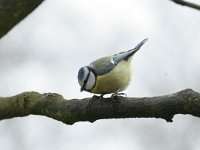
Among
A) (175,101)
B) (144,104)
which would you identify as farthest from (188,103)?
(144,104)

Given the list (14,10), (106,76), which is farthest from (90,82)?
(14,10)

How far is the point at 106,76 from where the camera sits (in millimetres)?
2578

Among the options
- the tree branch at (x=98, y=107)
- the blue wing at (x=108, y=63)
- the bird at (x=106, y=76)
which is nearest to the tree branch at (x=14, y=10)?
the tree branch at (x=98, y=107)

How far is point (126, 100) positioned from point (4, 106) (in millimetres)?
559

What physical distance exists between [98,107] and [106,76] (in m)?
0.99

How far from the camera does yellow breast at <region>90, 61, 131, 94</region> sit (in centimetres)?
252

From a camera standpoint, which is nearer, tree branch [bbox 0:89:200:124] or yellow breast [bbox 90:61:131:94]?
tree branch [bbox 0:89:200:124]

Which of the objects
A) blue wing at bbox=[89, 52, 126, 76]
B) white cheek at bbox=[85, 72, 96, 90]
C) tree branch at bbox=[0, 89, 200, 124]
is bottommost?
white cheek at bbox=[85, 72, 96, 90]

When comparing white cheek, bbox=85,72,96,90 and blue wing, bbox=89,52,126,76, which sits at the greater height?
blue wing, bbox=89,52,126,76

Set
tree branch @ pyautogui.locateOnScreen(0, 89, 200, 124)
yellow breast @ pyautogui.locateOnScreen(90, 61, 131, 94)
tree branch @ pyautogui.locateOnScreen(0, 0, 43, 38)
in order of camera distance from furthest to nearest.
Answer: yellow breast @ pyautogui.locateOnScreen(90, 61, 131, 94) → tree branch @ pyautogui.locateOnScreen(0, 89, 200, 124) → tree branch @ pyautogui.locateOnScreen(0, 0, 43, 38)

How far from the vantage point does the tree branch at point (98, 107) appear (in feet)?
4.44

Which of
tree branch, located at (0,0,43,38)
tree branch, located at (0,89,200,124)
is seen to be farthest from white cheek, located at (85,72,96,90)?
tree branch, located at (0,0,43,38)

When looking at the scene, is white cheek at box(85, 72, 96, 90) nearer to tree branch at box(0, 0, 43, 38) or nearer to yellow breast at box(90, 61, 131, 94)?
yellow breast at box(90, 61, 131, 94)

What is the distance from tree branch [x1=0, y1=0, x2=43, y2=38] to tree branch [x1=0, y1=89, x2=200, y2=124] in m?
0.52
